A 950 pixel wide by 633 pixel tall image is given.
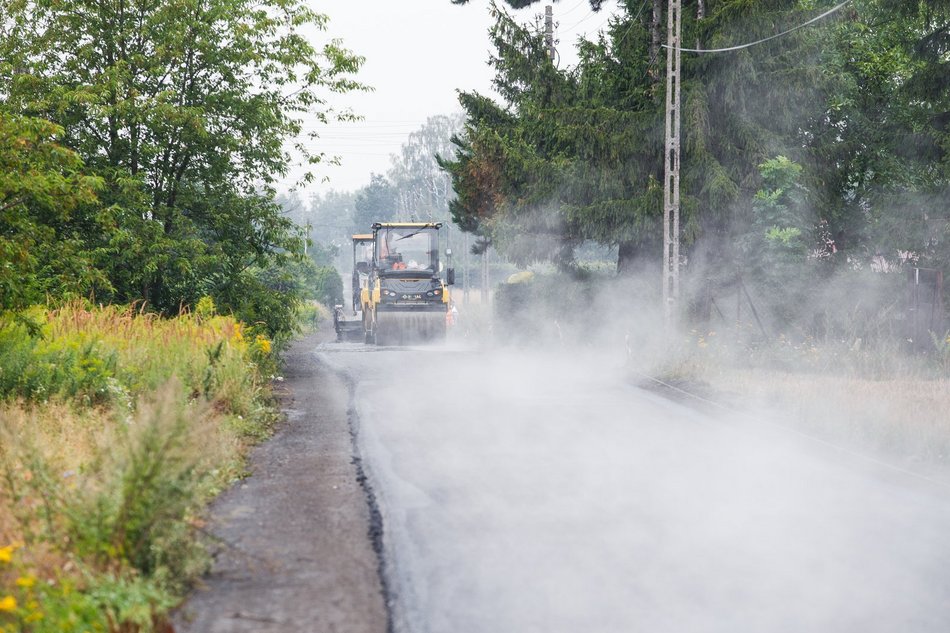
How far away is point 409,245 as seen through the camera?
103 feet

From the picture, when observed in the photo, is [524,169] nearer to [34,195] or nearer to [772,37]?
[772,37]

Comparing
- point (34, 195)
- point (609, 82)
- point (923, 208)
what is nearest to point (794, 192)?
point (923, 208)

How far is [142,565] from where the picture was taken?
5.38 metres

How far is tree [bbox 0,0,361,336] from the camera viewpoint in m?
17.6

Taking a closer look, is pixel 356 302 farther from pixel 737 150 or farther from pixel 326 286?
pixel 326 286

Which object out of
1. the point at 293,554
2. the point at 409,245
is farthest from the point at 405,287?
the point at 293,554

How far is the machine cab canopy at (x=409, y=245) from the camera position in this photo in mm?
31234

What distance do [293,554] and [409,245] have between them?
25.5 meters

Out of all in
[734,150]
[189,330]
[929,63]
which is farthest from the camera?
[734,150]

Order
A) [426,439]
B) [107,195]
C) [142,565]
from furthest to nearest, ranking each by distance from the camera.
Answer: [107,195] < [426,439] < [142,565]

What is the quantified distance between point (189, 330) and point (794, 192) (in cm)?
1572

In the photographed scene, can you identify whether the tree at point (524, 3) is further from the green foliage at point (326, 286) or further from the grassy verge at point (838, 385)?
the green foliage at point (326, 286)

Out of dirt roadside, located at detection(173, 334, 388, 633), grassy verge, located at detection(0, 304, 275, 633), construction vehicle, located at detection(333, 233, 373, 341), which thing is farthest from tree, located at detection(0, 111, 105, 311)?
construction vehicle, located at detection(333, 233, 373, 341)

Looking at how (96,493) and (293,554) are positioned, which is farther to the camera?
(293,554)
